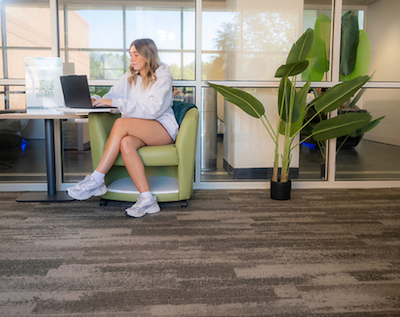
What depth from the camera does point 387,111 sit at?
12.4ft

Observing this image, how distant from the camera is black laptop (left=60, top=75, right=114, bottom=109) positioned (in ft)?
9.04

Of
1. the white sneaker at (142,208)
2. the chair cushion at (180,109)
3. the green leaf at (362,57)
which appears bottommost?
the white sneaker at (142,208)

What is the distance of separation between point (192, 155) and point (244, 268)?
120 cm

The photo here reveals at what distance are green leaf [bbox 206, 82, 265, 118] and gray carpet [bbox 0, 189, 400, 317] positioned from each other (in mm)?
753

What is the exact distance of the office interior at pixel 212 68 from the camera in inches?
136

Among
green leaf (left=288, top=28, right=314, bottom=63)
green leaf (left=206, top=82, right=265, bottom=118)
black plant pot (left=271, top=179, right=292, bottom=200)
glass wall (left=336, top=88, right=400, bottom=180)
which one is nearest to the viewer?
green leaf (left=288, top=28, right=314, bottom=63)

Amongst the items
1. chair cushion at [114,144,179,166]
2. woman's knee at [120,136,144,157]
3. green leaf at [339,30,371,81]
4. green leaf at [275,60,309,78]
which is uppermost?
green leaf at [339,30,371,81]

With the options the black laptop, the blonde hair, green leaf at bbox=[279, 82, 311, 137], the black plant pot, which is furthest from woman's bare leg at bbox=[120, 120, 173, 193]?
green leaf at bbox=[279, 82, 311, 137]

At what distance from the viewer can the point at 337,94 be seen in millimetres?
3201

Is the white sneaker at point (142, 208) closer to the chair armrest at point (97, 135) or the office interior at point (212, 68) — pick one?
the chair armrest at point (97, 135)

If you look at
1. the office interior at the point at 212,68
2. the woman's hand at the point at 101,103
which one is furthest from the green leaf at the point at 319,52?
the woman's hand at the point at 101,103

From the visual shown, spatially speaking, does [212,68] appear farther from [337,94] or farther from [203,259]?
[203,259]

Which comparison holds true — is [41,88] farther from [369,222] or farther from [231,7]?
[369,222]

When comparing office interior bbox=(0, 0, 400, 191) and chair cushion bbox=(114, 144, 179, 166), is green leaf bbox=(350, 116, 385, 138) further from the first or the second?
chair cushion bbox=(114, 144, 179, 166)
